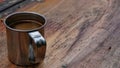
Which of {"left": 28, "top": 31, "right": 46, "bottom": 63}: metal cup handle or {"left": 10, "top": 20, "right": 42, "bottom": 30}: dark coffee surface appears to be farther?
{"left": 10, "top": 20, "right": 42, "bottom": 30}: dark coffee surface

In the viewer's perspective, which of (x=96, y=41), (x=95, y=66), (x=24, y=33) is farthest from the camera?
(x=96, y=41)

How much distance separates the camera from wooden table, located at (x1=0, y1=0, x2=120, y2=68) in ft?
2.43

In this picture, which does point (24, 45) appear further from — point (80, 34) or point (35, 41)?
point (80, 34)

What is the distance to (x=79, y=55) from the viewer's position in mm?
765

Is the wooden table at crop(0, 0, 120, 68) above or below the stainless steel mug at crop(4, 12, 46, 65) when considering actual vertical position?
below

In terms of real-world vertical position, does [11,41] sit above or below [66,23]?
above

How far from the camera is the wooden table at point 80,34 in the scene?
0.74 metres

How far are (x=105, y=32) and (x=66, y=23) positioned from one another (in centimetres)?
15

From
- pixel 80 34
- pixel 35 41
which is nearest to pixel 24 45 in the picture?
pixel 35 41

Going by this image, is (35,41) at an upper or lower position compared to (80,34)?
upper

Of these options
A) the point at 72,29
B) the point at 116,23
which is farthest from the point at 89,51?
the point at 116,23

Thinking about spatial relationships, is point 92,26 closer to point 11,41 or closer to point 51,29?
point 51,29

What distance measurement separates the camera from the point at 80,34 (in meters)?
0.88

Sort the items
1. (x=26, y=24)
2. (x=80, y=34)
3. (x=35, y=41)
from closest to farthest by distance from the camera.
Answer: (x=35, y=41)
(x=26, y=24)
(x=80, y=34)
